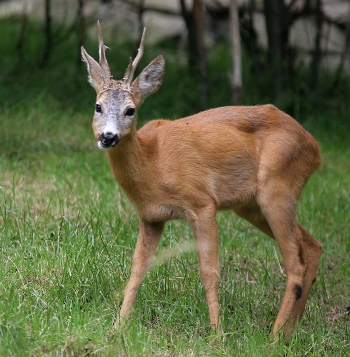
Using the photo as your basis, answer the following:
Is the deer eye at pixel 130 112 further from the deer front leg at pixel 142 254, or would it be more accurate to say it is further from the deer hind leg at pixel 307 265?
the deer hind leg at pixel 307 265

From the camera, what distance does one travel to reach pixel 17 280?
17.4 ft

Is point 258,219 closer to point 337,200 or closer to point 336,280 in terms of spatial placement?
point 336,280

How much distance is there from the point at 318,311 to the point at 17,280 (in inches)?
96.8

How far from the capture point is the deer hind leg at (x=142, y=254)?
216 inches

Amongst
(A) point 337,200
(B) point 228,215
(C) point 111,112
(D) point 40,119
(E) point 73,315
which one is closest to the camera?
(E) point 73,315

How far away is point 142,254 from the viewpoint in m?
5.65

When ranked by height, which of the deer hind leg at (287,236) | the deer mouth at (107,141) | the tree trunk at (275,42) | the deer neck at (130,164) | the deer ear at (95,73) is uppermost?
the deer ear at (95,73)

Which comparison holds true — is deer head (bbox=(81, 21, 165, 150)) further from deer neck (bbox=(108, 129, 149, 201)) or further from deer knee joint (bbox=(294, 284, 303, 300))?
deer knee joint (bbox=(294, 284, 303, 300))

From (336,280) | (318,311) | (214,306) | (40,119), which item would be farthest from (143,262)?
(40,119)

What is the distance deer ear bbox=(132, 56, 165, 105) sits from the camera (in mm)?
5512

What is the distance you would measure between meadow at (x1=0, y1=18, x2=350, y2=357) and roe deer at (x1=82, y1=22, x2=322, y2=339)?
0.80 feet

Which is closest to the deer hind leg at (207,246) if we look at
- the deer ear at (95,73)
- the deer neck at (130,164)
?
the deer neck at (130,164)

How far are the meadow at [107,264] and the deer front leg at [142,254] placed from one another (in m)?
0.13

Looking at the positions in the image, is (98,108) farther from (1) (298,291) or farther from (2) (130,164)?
(1) (298,291)
